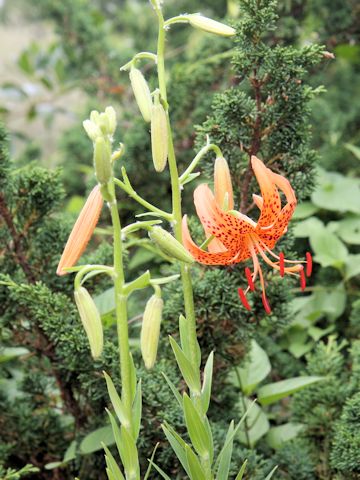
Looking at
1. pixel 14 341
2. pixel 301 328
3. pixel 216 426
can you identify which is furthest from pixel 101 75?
pixel 216 426

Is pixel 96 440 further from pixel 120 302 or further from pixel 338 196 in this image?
pixel 338 196

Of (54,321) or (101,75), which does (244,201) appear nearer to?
(54,321)

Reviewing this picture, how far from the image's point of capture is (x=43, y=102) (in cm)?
216

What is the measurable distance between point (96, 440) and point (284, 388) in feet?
0.86

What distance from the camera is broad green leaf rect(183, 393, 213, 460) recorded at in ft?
2.43

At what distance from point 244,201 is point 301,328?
18.2 inches

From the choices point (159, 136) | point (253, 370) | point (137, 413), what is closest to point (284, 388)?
point (253, 370)

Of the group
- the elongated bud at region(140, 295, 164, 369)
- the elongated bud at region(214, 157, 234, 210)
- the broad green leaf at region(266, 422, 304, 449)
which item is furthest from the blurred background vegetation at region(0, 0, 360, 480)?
the elongated bud at region(140, 295, 164, 369)

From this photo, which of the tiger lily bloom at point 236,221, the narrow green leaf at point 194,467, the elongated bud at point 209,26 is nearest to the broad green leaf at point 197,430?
the narrow green leaf at point 194,467

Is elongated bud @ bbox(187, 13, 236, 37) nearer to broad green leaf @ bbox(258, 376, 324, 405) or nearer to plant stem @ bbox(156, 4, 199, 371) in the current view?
plant stem @ bbox(156, 4, 199, 371)

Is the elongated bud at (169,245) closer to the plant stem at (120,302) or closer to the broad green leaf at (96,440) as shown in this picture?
the plant stem at (120,302)

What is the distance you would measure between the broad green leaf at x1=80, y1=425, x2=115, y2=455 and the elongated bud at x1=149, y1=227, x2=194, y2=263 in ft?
1.26

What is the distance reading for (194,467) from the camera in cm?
76

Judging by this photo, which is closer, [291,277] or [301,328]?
[291,277]
